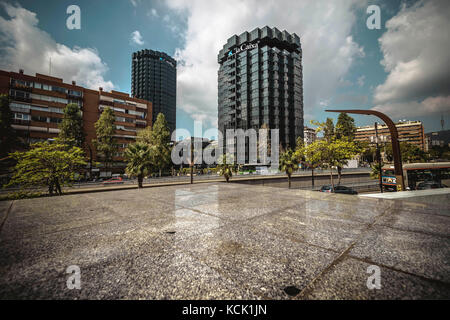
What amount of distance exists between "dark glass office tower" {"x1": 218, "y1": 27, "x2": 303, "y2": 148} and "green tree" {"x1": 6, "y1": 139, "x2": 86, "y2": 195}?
192 ft

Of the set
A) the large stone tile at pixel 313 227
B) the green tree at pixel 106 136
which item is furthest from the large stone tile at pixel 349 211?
the green tree at pixel 106 136

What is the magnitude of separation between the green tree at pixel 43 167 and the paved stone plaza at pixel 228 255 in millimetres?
5921

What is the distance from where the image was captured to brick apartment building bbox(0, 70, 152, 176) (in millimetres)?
34875

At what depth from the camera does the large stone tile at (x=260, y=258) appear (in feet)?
6.43

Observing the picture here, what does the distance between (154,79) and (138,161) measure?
120438 mm

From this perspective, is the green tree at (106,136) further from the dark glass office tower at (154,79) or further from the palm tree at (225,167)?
the dark glass office tower at (154,79)

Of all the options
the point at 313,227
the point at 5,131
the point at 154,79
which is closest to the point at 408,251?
the point at 313,227

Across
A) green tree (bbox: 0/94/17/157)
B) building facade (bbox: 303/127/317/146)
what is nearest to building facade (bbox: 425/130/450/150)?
building facade (bbox: 303/127/317/146)

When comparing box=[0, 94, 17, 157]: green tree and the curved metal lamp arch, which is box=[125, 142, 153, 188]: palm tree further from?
box=[0, 94, 17, 157]: green tree

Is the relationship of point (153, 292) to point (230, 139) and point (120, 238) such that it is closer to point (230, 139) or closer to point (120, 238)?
point (120, 238)

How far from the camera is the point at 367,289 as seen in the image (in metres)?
1.80
